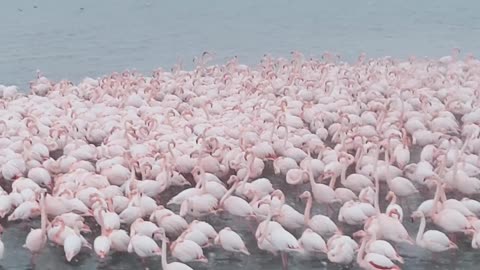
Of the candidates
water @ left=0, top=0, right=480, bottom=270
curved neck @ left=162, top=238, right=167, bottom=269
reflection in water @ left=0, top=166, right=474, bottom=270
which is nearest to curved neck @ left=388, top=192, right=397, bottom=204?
reflection in water @ left=0, top=166, right=474, bottom=270

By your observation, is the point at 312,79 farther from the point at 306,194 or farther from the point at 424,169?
the point at 306,194

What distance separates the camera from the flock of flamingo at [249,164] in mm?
7246

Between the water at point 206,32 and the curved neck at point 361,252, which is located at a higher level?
the water at point 206,32

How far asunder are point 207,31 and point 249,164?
61.7ft

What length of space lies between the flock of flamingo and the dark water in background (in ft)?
22.8

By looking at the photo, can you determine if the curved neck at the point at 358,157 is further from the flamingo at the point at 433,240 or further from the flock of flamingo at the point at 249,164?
the flamingo at the point at 433,240

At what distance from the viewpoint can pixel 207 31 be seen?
26.9m

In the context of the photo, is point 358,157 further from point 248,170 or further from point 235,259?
point 235,259

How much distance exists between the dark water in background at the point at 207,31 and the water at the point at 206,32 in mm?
36

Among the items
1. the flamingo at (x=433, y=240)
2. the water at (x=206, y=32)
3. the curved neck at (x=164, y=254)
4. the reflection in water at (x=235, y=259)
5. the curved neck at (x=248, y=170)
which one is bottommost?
the reflection in water at (x=235, y=259)

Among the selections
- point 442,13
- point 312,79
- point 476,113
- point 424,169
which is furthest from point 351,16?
point 424,169

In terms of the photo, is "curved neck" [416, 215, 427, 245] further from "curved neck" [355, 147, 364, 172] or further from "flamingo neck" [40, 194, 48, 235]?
"flamingo neck" [40, 194, 48, 235]

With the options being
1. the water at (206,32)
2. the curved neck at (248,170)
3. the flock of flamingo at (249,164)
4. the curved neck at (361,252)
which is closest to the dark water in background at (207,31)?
the water at (206,32)

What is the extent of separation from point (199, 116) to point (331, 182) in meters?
3.34
